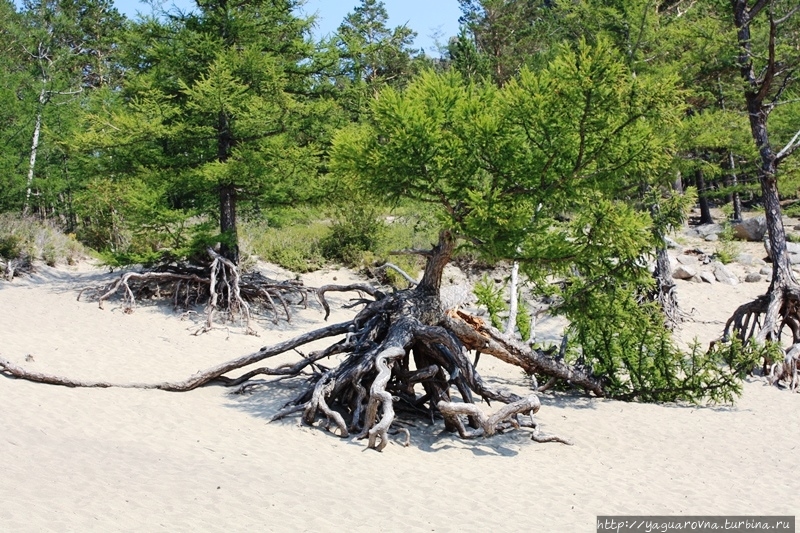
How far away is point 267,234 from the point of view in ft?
74.9

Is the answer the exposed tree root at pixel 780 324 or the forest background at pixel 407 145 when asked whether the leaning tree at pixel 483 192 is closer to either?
the forest background at pixel 407 145

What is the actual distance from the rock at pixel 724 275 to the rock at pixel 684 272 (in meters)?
0.87

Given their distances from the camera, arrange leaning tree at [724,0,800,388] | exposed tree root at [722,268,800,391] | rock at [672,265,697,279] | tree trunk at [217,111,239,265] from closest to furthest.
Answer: exposed tree root at [722,268,800,391], leaning tree at [724,0,800,388], tree trunk at [217,111,239,265], rock at [672,265,697,279]

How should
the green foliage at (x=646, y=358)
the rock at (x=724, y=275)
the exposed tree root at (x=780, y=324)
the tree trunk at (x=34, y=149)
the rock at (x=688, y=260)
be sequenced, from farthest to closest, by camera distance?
the rock at (x=688, y=260), the tree trunk at (x=34, y=149), the rock at (x=724, y=275), the exposed tree root at (x=780, y=324), the green foliage at (x=646, y=358)

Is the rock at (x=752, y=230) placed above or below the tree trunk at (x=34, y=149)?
below

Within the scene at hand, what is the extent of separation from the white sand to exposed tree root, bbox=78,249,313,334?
3467mm

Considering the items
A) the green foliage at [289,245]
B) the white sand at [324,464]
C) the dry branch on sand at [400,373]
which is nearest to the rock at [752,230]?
the green foliage at [289,245]

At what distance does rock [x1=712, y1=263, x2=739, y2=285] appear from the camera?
21.7m

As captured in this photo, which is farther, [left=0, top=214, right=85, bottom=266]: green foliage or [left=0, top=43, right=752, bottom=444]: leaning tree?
[left=0, top=214, right=85, bottom=266]: green foliage

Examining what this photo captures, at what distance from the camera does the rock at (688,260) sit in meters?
23.1

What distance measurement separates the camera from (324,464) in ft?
23.3

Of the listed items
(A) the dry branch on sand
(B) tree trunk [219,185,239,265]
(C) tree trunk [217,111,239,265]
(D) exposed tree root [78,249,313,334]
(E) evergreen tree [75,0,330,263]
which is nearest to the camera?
(A) the dry branch on sand

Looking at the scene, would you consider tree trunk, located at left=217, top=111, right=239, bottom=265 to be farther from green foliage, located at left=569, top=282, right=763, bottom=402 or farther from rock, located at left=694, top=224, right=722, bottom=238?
rock, located at left=694, top=224, right=722, bottom=238

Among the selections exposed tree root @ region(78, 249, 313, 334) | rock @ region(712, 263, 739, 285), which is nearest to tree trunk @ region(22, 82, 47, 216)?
exposed tree root @ region(78, 249, 313, 334)
